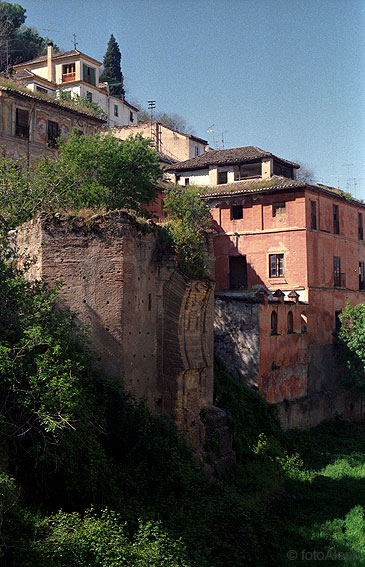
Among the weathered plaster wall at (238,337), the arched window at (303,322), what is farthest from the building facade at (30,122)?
the arched window at (303,322)

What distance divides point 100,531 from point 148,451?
2919 mm

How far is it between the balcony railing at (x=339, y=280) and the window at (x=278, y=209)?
363cm

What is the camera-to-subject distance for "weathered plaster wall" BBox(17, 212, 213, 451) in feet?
41.6

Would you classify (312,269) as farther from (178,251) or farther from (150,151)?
(178,251)

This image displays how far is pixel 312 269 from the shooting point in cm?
2600

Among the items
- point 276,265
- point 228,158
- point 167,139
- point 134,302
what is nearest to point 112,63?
point 167,139

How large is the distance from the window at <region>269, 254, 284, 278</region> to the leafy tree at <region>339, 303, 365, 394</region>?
3035mm

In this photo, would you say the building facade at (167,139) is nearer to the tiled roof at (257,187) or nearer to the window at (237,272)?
the tiled roof at (257,187)

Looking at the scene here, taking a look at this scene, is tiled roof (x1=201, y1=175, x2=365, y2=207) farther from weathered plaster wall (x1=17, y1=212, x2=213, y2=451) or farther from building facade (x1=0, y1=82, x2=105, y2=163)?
weathered plaster wall (x1=17, y1=212, x2=213, y2=451)

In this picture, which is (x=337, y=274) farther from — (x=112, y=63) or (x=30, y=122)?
(x=112, y=63)

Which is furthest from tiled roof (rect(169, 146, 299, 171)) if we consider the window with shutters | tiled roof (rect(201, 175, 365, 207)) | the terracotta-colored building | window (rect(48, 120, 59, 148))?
window (rect(48, 120, 59, 148))

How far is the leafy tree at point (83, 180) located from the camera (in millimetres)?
14383

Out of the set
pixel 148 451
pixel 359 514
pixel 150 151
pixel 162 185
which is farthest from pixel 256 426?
pixel 162 185

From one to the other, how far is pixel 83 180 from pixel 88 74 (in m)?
28.8
